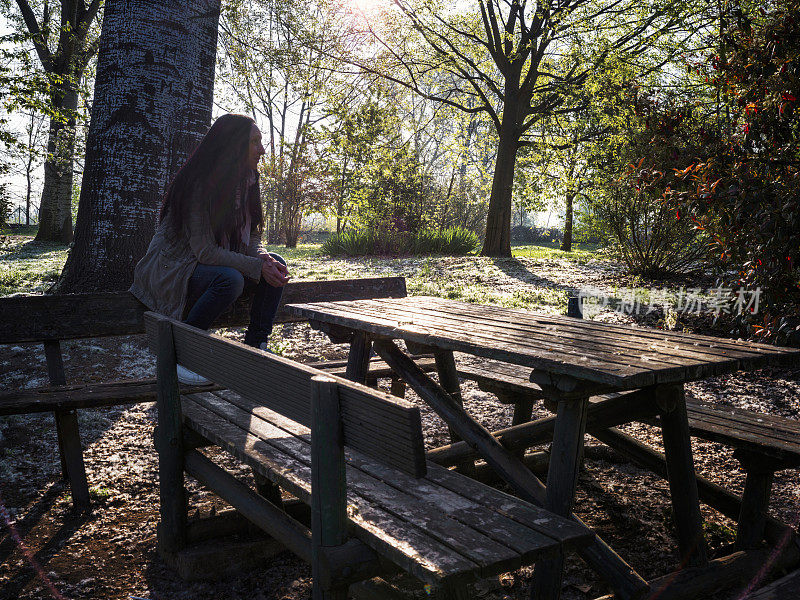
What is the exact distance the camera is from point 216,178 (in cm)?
357

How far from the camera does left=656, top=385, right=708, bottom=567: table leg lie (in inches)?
94.1

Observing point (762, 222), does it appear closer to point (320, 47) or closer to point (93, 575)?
point (93, 575)

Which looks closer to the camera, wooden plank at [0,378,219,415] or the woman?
wooden plank at [0,378,219,415]

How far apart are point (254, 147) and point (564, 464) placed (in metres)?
2.66

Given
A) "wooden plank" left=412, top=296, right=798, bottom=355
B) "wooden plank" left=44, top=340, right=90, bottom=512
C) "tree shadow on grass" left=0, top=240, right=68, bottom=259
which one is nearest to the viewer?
"wooden plank" left=412, top=296, right=798, bottom=355

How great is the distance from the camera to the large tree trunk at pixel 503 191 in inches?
585

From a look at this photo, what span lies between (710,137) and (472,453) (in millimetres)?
4664

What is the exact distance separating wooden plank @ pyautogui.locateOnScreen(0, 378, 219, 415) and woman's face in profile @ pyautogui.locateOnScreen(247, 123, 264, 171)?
1432mm

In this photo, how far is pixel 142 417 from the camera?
4.34 meters

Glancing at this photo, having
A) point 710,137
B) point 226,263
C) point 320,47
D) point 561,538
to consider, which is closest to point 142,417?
point 226,263

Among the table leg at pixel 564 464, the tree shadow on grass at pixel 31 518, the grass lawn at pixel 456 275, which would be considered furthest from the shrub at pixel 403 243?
the table leg at pixel 564 464

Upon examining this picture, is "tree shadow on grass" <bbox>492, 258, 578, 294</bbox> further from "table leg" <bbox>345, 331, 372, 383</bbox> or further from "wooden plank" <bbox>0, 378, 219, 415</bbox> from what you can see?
"wooden plank" <bbox>0, 378, 219, 415</bbox>

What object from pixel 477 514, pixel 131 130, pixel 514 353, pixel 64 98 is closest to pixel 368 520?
pixel 477 514

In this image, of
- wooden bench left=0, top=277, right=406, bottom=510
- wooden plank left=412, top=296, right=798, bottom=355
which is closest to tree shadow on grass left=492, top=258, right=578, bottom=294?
wooden plank left=412, top=296, right=798, bottom=355
